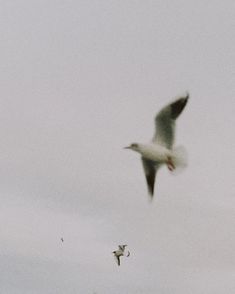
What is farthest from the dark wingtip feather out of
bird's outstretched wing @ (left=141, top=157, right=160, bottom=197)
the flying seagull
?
bird's outstretched wing @ (left=141, top=157, right=160, bottom=197)

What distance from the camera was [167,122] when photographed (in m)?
20.6

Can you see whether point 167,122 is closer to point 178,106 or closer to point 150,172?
point 178,106

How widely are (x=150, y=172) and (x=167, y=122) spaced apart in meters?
2.71

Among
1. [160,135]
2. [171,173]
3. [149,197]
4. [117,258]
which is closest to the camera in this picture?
[171,173]

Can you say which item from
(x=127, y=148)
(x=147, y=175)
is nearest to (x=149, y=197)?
(x=147, y=175)

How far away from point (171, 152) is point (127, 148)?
1376mm

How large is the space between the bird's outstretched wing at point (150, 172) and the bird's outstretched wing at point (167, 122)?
2227mm

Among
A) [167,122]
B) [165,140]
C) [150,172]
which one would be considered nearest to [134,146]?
[165,140]

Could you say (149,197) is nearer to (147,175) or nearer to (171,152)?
(147,175)

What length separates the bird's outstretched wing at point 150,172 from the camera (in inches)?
893

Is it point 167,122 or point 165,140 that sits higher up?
point 167,122

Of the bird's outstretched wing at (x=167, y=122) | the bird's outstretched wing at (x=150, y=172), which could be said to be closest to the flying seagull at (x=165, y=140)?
the bird's outstretched wing at (x=167, y=122)

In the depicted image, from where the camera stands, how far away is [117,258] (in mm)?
31969

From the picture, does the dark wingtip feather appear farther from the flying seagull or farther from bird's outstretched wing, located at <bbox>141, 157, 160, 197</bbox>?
bird's outstretched wing, located at <bbox>141, 157, 160, 197</bbox>
